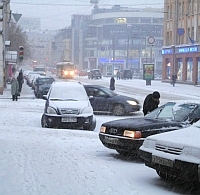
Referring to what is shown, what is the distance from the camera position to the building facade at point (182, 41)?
60.0m

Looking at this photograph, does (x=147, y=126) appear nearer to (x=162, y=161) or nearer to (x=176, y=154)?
(x=162, y=161)

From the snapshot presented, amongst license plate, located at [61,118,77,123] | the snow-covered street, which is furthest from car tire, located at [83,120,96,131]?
the snow-covered street

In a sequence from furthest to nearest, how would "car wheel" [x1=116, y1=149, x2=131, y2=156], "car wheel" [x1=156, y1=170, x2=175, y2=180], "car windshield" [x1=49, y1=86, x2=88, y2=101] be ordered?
"car windshield" [x1=49, y1=86, x2=88, y2=101]
"car wheel" [x1=116, y1=149, x2=131, y2=156]
"car wheel" [x1=156, y1=170, x2=175, y2=180]

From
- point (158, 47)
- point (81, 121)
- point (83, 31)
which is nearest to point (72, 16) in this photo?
point (83, 31)

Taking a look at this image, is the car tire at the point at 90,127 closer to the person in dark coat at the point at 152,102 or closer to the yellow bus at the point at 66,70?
the person in dark coat at the point at 152,102

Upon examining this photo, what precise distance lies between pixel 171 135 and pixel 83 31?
14181cm

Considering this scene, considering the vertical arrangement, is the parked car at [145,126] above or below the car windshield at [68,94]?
below

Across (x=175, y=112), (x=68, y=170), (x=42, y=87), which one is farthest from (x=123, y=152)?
(x=42, y=87)

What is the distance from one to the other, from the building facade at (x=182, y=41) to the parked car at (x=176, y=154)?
50829 millimetres

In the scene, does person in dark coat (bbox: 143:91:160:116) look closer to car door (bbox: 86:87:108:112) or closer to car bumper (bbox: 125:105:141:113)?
car bumper (bbox: 125:105:141:113)

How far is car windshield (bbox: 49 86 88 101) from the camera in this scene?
55.7ft

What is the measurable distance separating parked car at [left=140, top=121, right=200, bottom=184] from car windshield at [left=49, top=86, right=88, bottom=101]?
28.0 ft

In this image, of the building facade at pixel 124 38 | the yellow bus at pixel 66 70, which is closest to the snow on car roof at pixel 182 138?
the yellow bus at pixel 66 70

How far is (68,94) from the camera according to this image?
56.5 feet
